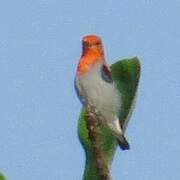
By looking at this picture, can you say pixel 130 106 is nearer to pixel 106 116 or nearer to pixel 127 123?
pixel 127 123

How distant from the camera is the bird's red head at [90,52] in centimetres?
246

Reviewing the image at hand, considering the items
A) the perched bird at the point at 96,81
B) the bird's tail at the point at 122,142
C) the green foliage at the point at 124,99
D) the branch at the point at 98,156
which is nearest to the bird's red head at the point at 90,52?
the perched bird at the point at 96,81

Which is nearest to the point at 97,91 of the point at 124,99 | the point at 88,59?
the point at 88,59

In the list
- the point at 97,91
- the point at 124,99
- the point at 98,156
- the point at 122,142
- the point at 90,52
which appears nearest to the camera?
the point at 98,156

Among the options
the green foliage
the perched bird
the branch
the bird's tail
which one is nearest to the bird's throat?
the perched bird

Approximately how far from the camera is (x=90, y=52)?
2.61m

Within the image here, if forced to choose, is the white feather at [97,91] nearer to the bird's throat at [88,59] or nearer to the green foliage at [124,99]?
the bird's throat at [88,59]

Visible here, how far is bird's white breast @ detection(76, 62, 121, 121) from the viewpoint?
2602mm

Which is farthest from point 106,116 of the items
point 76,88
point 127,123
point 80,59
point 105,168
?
point 105,168

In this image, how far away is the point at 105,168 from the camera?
1.34 meters

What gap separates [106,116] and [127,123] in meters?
0.89

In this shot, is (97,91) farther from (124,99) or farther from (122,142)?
(124,99)

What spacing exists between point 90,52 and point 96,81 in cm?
23

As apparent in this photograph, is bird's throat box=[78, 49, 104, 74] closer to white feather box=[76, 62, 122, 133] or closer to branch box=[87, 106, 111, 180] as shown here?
white feather box=[76, 62, 122, 133]
